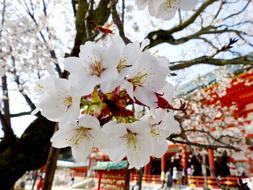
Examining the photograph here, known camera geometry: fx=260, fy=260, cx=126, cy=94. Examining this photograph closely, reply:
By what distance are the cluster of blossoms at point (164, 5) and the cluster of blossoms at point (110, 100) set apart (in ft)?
0.89

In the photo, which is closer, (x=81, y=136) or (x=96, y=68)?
(x=96, y=68)

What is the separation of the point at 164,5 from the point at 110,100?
0.47 m

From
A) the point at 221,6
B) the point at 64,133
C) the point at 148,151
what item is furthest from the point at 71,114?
the point at 221,6

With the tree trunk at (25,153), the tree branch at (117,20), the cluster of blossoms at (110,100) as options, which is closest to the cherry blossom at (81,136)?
the cluster of blossoms at (110,100)

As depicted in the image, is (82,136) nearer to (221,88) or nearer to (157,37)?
(157,37)

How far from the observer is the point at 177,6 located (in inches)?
38.0

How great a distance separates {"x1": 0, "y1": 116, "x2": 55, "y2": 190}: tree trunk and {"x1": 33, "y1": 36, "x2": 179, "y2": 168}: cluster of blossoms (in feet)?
9.92

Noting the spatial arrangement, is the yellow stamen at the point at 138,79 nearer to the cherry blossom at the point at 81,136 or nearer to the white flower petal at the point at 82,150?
the cherry blossom at the point at 81,136

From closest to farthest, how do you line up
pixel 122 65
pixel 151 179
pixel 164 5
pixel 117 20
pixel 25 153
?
pixel 122 65 < pixel 164 5 < pixel 117 20 < pixel 25 153 < pixel 151 179

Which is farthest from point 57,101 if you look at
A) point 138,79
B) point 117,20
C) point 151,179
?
point 151,179

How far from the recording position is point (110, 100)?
728 mm

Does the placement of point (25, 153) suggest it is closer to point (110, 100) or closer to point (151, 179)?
point (110, 100)

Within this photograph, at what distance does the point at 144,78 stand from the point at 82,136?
0.26m

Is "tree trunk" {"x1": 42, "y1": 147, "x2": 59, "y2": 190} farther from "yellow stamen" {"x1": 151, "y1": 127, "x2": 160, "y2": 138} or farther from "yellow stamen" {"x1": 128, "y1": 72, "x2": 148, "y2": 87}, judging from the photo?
"yellow stamen" {"x1": 128, "y1": 72, "x2": 148, "y2": 87}
